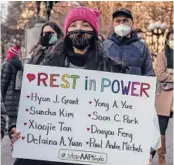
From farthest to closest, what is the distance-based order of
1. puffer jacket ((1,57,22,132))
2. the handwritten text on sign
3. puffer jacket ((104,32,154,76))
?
puffer jacket ((1,57,22,132)) → puffer jacket ((104,32,154,76)) → the handwritten text on sign

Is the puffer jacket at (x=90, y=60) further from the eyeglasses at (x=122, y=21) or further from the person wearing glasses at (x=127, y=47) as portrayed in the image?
the eyeglasses at (x=122, y=21)

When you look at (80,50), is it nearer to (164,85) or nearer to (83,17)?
(83,17)

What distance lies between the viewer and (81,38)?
3.53 metres

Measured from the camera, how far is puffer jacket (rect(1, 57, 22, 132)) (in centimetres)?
752

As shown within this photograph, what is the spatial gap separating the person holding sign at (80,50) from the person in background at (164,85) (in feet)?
11.4

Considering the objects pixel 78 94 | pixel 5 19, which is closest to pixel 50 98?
pixel 78 94

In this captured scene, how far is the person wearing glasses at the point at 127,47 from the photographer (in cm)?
477

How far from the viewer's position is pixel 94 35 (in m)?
3.61

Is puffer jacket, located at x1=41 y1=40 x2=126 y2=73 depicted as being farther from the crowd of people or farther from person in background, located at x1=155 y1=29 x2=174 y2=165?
person in background, located at x1=155 y1=29 x2=174 y2=165

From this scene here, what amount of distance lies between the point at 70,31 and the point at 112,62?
1.03ft

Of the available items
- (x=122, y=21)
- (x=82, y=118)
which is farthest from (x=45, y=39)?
(x=82, y=118)

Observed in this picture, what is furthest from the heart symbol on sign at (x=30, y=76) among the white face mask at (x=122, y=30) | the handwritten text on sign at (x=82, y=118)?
the white face mask at (x=122, y=30)

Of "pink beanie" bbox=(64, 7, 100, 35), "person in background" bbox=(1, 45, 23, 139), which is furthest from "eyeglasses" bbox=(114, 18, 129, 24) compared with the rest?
"person in background" bbox=(1, 45, 23, 139)

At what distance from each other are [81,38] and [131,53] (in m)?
1.38
